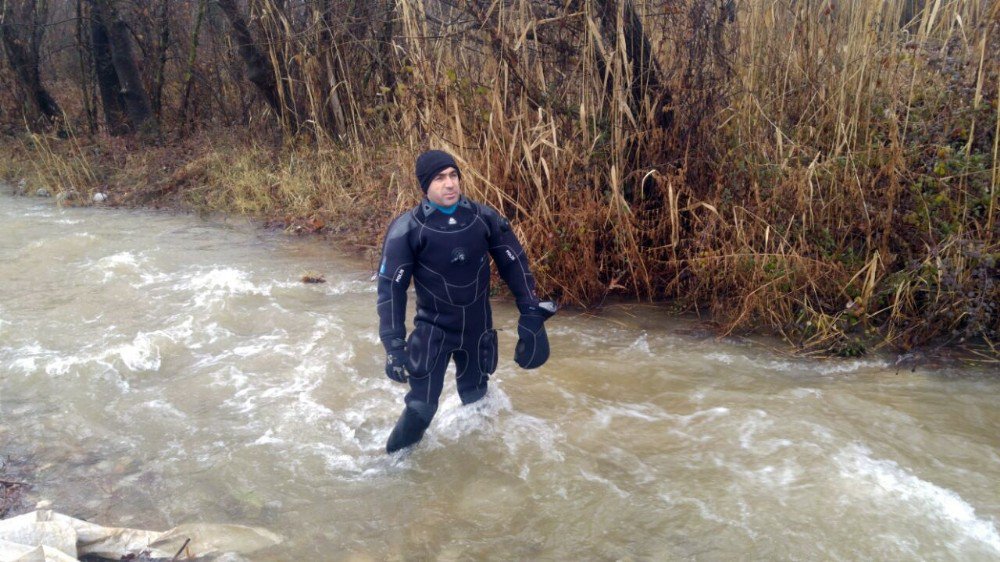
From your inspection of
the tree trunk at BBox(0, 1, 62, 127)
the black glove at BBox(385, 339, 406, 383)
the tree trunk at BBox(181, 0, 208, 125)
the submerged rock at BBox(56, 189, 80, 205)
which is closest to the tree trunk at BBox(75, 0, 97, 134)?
the tree trunk at BBox(0, 1, 62, 127)

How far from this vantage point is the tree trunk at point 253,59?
40.5 ft

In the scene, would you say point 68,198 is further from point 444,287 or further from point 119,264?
point 444,287

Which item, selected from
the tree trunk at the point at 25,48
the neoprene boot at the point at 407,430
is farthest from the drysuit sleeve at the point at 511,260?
the tree trunk at the point at 25,48

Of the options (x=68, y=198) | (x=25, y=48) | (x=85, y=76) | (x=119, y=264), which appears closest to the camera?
(x=119, y=264)

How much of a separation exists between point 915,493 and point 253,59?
37.4 feet

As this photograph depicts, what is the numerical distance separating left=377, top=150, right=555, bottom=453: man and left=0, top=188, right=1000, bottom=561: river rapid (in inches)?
16.8

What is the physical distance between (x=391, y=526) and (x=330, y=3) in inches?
348

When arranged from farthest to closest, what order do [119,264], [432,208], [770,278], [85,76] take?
1. [85,76]
2. [119,264]
3. [770,278]
4. [432,208]

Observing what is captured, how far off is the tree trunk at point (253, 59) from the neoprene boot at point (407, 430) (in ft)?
31.4

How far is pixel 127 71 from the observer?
47.8 feet

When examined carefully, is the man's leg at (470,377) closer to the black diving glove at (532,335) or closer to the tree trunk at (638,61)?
the black diving glove at (532,335)

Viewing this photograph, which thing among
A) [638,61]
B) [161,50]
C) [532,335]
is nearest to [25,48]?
[161,50]

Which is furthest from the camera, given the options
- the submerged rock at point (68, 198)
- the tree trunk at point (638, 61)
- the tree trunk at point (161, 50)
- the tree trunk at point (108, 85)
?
the tree trunk at point (108, 85)

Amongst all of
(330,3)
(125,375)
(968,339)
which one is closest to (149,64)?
(330,3)
